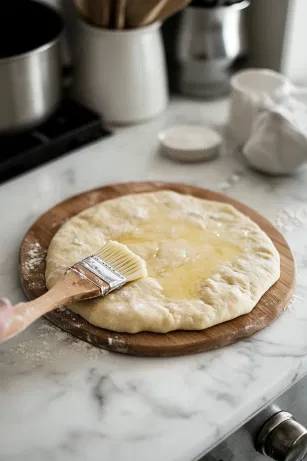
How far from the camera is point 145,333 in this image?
85 centimetres

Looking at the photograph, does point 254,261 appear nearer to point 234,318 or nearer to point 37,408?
point 234,318

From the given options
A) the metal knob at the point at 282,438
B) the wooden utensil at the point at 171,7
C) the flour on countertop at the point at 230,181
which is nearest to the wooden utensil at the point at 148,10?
the wooden utensil at the point at 171,7

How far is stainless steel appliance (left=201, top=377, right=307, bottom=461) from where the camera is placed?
83 cm

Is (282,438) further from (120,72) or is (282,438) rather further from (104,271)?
(120,72)

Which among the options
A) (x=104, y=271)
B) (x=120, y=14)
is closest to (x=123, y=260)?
(x=104, y=271)

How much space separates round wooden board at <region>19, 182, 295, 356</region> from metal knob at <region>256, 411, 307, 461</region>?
4.6 inches

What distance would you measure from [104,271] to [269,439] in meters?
0.30

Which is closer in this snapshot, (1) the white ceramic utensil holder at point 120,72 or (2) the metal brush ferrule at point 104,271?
(2) the metal brush ferrule at point 104,271

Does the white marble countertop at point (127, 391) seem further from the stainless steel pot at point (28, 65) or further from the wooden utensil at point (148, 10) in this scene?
the wooden utensil at point (148, 10)

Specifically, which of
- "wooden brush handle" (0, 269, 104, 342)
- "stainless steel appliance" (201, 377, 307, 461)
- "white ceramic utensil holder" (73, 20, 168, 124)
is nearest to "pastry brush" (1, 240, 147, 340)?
"wooden brush handle" (0, 269, 104, 342)

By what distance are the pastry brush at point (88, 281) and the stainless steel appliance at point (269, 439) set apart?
0.79 feet

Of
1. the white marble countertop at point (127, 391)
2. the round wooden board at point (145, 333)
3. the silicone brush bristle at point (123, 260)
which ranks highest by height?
the silicone brush bristle at point (123, 260)

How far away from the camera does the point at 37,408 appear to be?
0.77 metres

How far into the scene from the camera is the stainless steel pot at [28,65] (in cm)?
111
